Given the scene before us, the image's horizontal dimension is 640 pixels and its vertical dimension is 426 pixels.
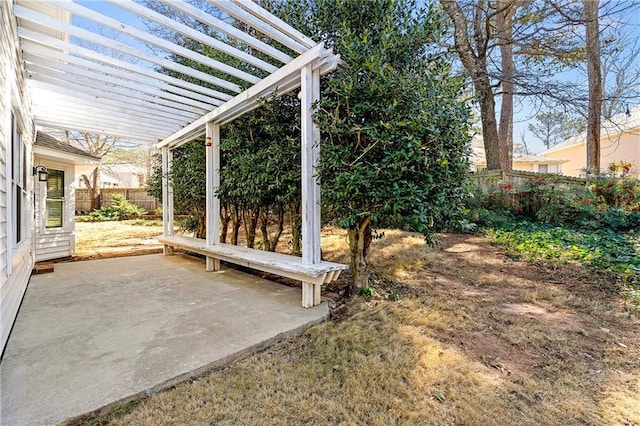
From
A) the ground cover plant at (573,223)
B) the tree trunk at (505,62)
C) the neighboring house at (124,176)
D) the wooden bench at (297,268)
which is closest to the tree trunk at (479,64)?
the tree trunk at (505,62)

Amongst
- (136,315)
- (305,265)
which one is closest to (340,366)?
(305,265)

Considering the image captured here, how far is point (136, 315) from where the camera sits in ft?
10.4

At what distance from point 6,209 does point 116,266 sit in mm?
3034

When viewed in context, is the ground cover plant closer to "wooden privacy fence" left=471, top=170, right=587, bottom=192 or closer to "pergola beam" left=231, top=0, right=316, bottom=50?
"wooden privacy fence" left=471, top=170, right=587, bottom=192

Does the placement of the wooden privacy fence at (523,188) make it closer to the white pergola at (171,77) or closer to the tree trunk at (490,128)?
the tree trunk at (490,128)

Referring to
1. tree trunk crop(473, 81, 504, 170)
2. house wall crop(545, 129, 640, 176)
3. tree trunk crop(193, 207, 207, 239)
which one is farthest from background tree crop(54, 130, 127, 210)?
house wall crop(545, 129, 640, 176)

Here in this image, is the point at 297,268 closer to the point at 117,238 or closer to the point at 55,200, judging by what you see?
the point at 55,200

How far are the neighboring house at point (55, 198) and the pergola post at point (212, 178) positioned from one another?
305 cm

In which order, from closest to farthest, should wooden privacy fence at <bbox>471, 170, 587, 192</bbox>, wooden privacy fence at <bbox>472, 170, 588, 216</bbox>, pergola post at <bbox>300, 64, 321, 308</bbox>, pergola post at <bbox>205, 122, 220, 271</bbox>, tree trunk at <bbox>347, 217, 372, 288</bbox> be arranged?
1. pergola post at <bbox>300, 64, 321, 308</bbox>
2. tree trunk at <bbox>347, 217, 372, 288</bbox>
3. pergola post at <bbox>205, 122, 220, 271</bbox>
4. wooden privacy fence at <bbox>472, 170, 588, 216</bbox>
5. wooden privacy fence at <bbox>471, 170, 587, 192</bbox>

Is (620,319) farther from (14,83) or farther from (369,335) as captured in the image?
(14,83)

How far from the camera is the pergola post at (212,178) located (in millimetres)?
4930

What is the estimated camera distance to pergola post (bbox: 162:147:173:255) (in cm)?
661

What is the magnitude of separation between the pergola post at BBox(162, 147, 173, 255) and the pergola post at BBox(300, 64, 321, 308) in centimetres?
436

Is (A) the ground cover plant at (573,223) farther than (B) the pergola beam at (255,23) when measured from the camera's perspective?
Yes
